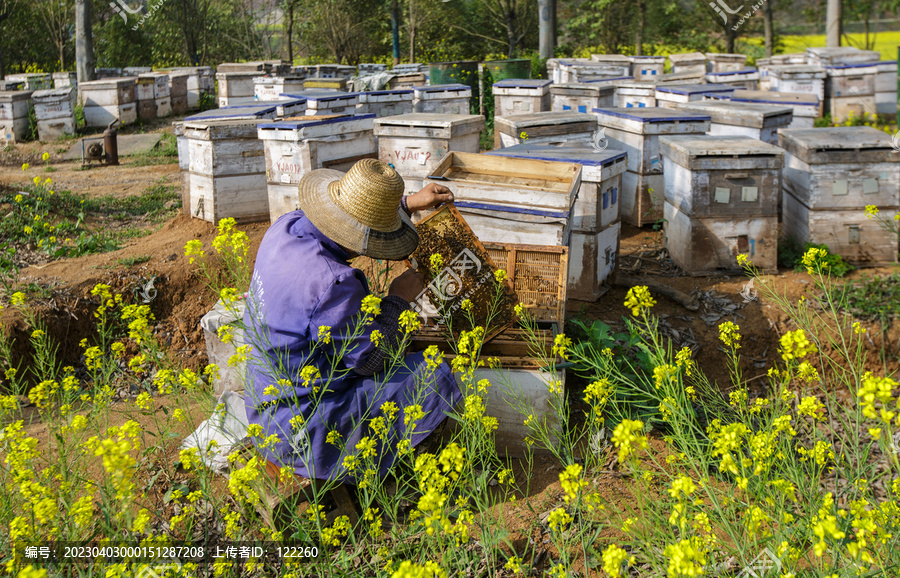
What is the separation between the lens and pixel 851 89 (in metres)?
12.5

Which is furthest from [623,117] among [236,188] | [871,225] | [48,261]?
[48,261]

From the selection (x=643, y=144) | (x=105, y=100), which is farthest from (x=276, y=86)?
(x=643, y=144)

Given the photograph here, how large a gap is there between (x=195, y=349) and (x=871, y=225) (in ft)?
19.7

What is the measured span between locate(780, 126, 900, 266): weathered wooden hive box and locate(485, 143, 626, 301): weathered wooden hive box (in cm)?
177

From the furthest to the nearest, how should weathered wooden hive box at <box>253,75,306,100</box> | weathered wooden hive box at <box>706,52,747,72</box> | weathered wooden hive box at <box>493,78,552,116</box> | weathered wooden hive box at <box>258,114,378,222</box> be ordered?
weathered wooden hive box at <box>706,52,747,72</box>, weathered wooden hive box at <box>253,75,306,100</box>, weathered wooden hive box at <box>493,78,552,116</box>, weathered wooden hive box at <box>258,114,378,222</box>

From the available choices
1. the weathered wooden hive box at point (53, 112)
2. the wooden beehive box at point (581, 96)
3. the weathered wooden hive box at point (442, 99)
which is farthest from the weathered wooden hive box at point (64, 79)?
the wooden beehive box at point (581, 96)

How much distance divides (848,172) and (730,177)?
3.45 ft

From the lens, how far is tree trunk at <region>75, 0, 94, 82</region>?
1695 centimetres

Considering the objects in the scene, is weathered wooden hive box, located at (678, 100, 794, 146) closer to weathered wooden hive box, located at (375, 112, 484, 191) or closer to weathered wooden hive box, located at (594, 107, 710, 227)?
weathered wooden hive box, located at (594, 107, 710, 227)

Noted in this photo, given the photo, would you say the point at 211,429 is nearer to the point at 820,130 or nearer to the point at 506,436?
the point at 506,436

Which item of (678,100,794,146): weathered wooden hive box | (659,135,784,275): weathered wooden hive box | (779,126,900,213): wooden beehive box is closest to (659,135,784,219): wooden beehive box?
(659,135,784,275): weathered wooden hive box

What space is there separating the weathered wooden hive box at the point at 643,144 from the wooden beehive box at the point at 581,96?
156cm

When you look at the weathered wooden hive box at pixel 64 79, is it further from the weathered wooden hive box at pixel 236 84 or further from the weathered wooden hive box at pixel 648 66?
the weathered wooden hive box at pixel 648 66

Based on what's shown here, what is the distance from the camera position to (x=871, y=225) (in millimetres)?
6383
